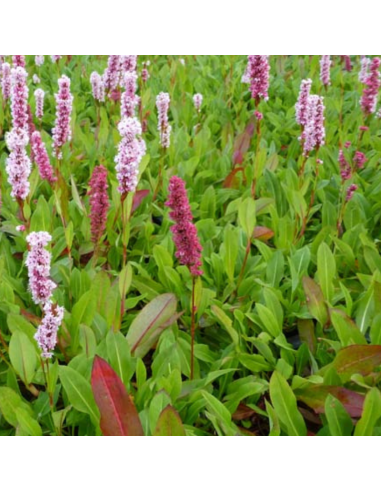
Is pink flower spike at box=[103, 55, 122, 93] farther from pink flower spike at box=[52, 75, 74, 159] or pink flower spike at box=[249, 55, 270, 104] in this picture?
pink flower spike at box=[249, 55, 270, 104]

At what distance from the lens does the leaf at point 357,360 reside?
211 cm

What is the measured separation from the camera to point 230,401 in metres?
2.13

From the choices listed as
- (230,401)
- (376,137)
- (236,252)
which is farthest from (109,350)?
(376,137)

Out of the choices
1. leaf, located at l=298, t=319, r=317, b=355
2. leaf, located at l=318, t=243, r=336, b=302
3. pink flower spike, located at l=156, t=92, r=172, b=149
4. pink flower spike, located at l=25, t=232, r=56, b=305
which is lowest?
leaf, located at l=298, t=319, r=317, b=355

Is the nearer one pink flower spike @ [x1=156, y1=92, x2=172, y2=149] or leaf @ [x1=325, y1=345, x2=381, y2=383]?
leaf @ [x1=325, y1=345, x2=381, y2=383]

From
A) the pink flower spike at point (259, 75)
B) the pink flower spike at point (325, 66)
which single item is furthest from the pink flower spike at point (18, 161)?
the pink flower spike at point (325, 66)

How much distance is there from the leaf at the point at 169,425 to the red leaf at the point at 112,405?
0.37 ft

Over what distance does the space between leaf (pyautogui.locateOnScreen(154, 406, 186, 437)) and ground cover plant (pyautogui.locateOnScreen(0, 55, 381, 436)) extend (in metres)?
0.01

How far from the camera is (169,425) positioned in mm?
1751

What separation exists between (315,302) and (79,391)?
3.49 feet

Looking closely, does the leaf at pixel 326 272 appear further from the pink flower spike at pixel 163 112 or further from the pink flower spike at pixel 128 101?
the pink flower spike at pixel 128 101

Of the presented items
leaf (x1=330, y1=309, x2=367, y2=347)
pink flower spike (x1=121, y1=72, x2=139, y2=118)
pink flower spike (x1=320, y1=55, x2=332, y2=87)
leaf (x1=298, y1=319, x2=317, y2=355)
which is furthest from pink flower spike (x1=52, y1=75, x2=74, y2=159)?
pink flower spike (x1=320, y1=55, x2=332, y2=87)

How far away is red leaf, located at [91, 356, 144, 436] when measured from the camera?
183 cm

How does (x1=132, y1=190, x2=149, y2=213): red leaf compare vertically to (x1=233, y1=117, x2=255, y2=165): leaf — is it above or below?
below
